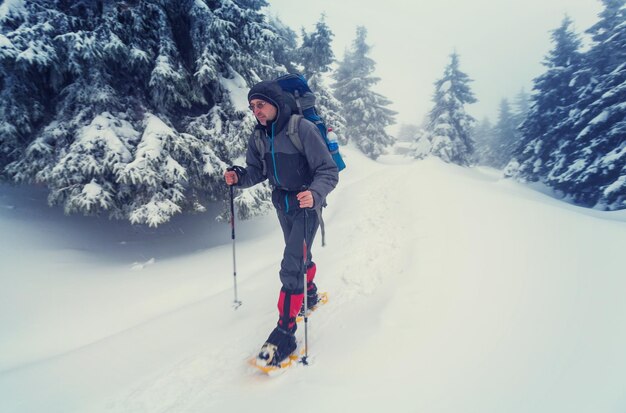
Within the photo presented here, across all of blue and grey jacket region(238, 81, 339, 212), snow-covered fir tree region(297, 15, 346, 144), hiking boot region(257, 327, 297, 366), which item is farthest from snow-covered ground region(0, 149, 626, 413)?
snow-covered fir tree region(297, 15, 346, 144)

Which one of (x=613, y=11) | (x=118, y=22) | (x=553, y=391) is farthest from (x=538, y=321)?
(x=613, y=11)

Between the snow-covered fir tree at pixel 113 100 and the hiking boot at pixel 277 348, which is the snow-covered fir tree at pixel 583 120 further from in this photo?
the snow-covered fir tree at pixel 113 100

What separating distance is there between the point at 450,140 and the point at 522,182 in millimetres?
9155

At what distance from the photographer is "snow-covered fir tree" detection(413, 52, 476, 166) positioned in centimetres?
2945

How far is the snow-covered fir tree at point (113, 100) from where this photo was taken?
6105 mm

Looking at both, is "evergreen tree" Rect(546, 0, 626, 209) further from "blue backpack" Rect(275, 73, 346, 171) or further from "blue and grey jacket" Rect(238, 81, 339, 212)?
"blue and grey jacket" Rect(238, 81, 339, 212)

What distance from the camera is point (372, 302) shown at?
386cm

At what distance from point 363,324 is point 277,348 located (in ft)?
3.55

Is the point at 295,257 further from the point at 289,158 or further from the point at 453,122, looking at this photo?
the point at 453,122

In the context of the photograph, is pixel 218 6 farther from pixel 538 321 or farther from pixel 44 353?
pixel 538 321

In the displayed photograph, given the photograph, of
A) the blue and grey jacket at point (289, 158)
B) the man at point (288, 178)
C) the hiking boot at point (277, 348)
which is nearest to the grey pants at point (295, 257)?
the man at point (288, 178)

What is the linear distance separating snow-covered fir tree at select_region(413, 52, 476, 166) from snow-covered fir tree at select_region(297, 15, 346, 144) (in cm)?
1323

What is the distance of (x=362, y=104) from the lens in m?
30.8

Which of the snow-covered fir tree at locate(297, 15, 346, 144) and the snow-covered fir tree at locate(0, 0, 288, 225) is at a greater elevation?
the snow-covered fir tree at locate(297, 15, 346, 144)
